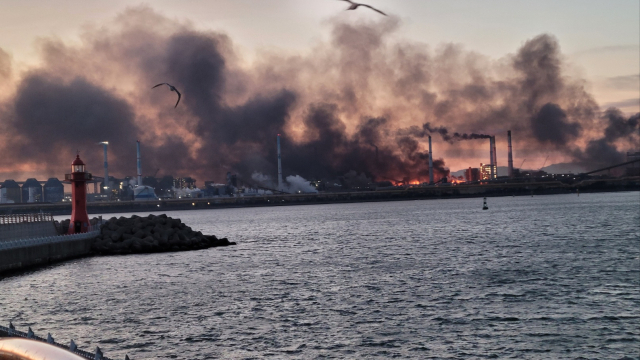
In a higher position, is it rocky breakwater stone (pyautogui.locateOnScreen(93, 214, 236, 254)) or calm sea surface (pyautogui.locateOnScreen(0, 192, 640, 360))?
rocky breakwater stone (pyautogui.locateOnScreen(93, 214, 236, 254))

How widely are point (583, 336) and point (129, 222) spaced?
54727mm

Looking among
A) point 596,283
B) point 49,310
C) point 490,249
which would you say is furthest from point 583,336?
point 490,249

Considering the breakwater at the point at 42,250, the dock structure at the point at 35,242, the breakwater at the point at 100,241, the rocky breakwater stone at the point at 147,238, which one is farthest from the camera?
the rocky breakwater stone at the point at 147,238

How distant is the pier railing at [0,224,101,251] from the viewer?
1680 inches

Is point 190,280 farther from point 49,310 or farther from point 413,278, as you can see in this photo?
point 413,278

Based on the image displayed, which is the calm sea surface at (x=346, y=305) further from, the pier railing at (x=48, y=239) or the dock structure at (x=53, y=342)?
the dock structure at (x=53, y=342)

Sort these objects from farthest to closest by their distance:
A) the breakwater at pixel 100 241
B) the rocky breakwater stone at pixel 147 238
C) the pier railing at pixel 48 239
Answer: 1. the rocky breakwater stone at pixel 147 238
2. the breakwater at pixel 100 241
3. the pier railing at pixel 48 239

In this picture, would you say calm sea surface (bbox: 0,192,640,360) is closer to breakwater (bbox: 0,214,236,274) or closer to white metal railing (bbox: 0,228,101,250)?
breakwater (bbox: 0,214,236,274)

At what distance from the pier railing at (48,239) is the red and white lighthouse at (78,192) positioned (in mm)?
1377

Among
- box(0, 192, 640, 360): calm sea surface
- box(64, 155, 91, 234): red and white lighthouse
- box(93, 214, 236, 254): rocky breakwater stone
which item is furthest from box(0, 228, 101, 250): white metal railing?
box(0, 192, 640, 360): calm sea surface

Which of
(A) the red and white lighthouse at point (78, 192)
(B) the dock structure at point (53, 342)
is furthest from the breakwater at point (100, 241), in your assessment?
(B) the dock structure at point (53, 342)

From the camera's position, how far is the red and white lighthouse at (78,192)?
187ft

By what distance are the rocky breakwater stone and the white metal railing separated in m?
0.86

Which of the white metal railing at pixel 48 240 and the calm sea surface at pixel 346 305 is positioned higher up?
the white metal railing at pixel 48 240
